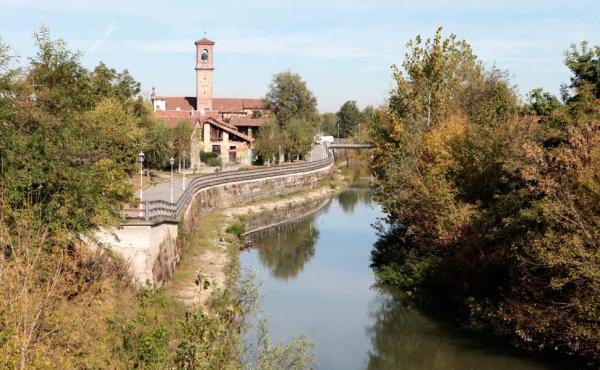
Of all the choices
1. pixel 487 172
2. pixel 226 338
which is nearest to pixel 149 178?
pixel 487 172

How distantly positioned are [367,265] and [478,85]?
59.5 ft

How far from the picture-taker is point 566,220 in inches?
678

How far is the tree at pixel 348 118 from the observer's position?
153 meters

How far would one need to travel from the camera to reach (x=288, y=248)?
36625 millimetres

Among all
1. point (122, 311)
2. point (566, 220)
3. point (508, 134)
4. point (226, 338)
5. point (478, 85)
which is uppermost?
point (478, 85)

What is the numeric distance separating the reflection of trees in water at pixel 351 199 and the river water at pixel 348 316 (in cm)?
1734

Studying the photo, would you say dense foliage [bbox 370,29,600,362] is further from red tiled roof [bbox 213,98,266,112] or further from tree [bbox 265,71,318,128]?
red tiled roof [bbox 213,98,266,112]

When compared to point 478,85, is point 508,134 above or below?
below

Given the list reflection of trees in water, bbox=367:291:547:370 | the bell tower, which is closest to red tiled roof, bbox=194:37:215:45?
the bell tower

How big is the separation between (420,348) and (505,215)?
5.06 m

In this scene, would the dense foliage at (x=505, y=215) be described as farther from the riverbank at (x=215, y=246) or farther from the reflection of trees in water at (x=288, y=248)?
the riverbank at (x=215, y=246)

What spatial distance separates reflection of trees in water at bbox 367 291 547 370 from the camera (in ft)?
60.8

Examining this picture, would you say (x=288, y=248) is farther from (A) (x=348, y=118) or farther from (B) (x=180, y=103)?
(A) (x=348, y=118)

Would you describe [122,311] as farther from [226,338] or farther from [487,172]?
[487,172]
